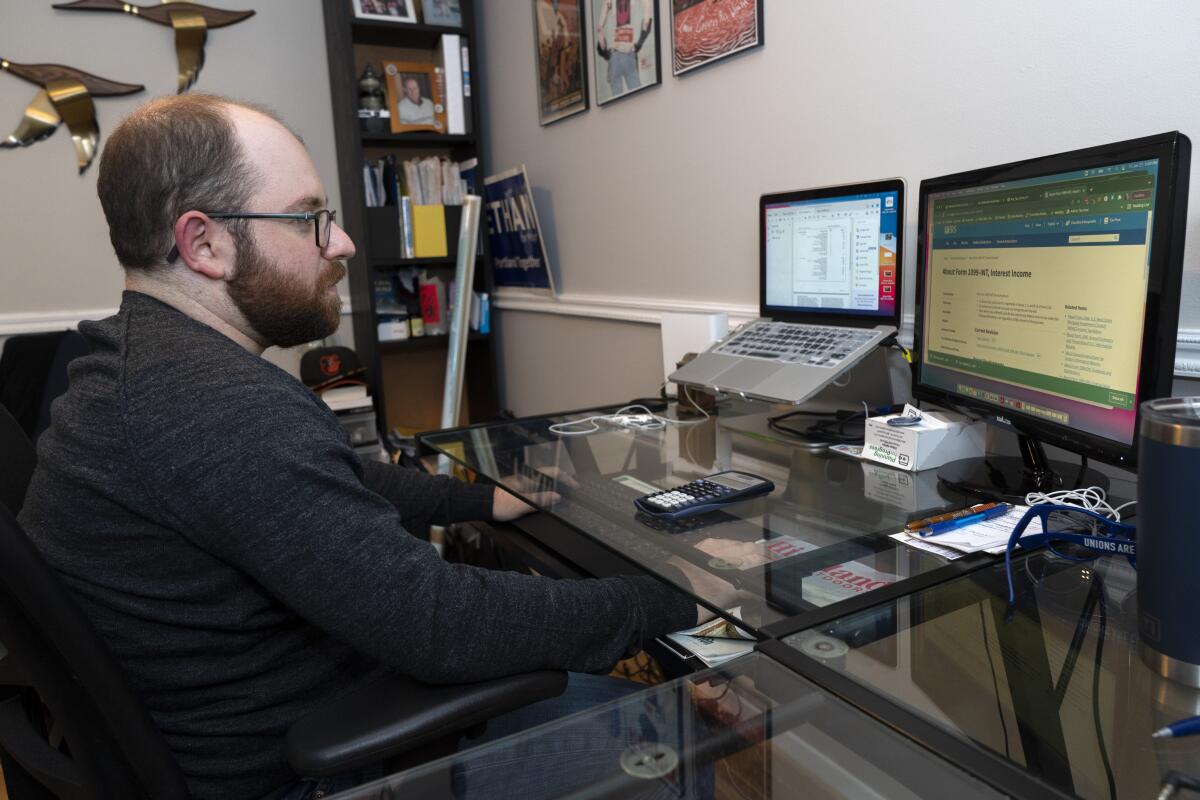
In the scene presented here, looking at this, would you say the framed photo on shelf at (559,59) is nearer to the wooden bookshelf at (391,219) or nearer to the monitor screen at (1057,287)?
the wooden bookshelf at (391,219)

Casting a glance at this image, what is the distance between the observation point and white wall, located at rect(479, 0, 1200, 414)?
45.8 inches

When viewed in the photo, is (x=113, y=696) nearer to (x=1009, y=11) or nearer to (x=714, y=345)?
(x=714, y=345)

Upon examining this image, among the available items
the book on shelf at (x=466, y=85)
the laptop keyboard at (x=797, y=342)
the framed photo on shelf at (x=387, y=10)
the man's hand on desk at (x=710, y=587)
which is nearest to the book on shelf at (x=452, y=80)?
the book on shelf at (x=466, y=85)

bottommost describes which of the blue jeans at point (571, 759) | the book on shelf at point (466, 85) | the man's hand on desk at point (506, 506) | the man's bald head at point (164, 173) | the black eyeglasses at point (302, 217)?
the man's hand on desk at point (506, 506)

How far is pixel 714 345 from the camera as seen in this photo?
167 cm

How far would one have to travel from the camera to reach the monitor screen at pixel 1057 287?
2.77 feet

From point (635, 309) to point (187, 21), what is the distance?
2032 millimetres

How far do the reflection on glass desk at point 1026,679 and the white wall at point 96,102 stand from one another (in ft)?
9.58

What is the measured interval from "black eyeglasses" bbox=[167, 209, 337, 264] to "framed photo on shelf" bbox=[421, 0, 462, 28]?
7.51ft

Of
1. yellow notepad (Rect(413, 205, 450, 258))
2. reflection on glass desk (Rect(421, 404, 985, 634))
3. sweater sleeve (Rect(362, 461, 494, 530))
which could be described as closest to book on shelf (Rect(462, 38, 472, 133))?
yellow notepad (Rect(413, 205, 450, 258))

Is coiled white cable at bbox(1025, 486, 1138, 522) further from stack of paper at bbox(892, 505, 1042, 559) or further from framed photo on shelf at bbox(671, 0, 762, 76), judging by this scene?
framed photo on shelf at bbox(671, 0, 762, 76)

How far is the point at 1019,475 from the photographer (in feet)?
3.69

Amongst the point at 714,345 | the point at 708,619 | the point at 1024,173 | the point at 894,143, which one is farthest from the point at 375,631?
the point at 894,143

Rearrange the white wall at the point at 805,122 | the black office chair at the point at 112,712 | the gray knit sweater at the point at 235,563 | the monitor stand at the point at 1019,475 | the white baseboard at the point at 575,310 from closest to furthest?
the black office chair at the point at 112,712, the gray knit sweater at the point at 235,563, the monitor stand at the point at 1019,475, the white wall at the point at 805,122, the white baseboard at the point at 575,310
